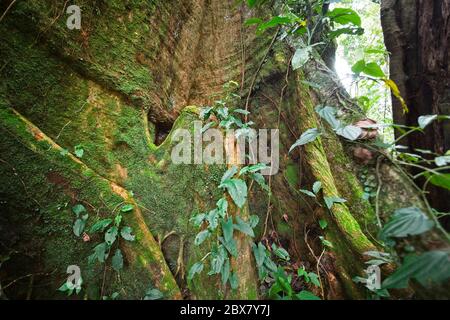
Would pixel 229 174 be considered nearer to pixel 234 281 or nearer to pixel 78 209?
pixel 234 281

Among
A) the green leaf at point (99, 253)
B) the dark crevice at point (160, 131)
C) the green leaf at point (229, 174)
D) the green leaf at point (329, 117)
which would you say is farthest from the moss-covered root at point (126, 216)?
the green leaf at point (329, 117)

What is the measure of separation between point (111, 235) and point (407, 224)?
58.5 inches

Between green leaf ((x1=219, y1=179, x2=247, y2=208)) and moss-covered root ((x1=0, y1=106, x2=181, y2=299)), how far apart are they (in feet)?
2.02

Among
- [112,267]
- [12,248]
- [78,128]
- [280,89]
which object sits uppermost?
[280,89]

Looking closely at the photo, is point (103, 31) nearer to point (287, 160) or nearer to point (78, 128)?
point (78, 128)

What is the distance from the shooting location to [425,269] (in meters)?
0.90

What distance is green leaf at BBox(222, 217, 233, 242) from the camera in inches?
53.9

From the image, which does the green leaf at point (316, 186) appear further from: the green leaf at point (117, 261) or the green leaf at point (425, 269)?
the green leaf at point (117, 261)

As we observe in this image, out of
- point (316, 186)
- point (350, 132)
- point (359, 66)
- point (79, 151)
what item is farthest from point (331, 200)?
point (79, 151)
